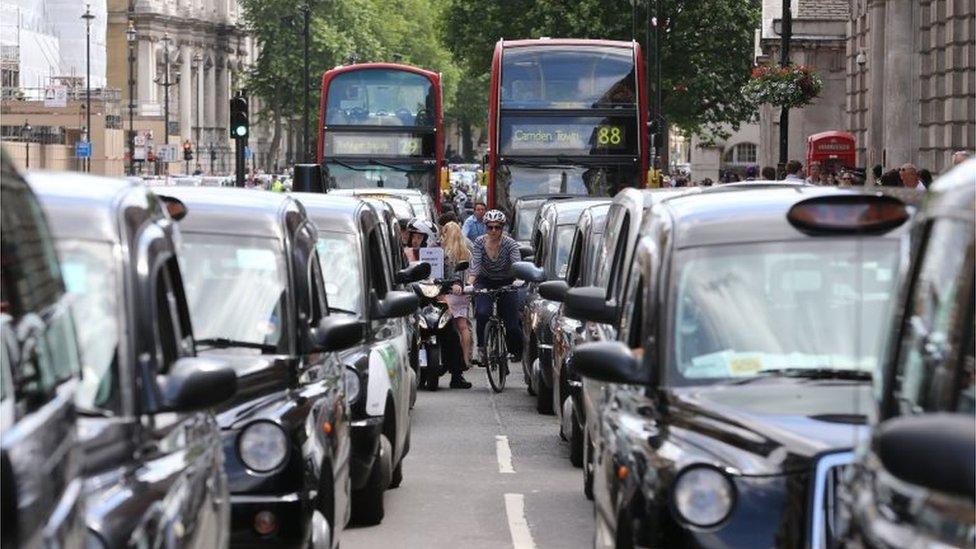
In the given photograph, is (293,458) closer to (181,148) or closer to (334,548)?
(334,548)

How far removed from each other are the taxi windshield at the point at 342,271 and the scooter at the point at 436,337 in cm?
802

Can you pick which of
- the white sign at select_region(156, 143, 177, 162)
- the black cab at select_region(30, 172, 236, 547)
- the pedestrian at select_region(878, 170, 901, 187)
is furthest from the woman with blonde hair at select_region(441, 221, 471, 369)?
the white sign at select_region(156, 143, 177, 162)

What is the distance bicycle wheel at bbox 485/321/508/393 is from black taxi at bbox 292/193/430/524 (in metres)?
6.42

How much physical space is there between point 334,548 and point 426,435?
25.1 ft

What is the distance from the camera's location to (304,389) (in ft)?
30.1

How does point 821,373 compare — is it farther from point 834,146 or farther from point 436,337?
point 834,146

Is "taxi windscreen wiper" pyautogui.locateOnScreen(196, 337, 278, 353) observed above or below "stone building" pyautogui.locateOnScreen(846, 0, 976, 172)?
below

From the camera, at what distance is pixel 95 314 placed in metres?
6.03

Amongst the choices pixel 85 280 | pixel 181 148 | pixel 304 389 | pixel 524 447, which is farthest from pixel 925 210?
pixel 181 148

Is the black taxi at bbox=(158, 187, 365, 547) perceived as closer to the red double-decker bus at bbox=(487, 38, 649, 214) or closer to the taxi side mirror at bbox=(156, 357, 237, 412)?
the taxi side mirror at bbox=(156, 357, 237, 412)

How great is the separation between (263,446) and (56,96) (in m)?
95.4

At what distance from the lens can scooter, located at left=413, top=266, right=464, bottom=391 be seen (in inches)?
853

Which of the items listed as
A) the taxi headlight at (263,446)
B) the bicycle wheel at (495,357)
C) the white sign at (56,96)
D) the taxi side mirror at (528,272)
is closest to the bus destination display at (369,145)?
the bicycle wheel at (495,357)

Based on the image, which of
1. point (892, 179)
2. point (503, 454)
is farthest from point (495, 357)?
point (503, 454)
